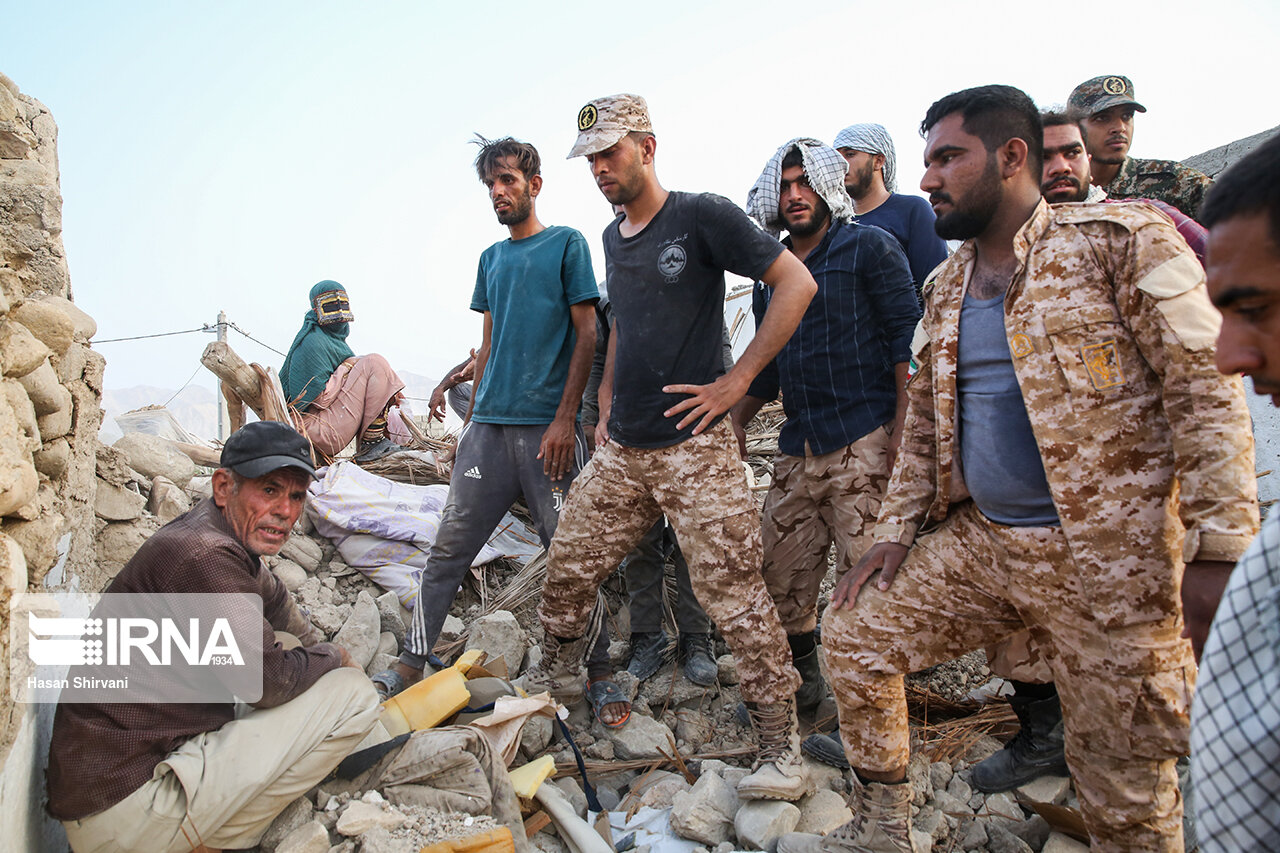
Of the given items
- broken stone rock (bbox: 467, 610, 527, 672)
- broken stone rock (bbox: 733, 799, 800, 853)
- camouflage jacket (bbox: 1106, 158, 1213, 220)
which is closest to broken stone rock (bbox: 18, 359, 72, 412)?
broken stone rock (bbox: 467, 610, 527, 672)

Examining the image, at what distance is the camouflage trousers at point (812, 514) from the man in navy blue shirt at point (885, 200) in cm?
119

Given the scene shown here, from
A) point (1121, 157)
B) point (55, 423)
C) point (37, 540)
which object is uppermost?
point (1121, 157)

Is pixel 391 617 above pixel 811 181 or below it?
below

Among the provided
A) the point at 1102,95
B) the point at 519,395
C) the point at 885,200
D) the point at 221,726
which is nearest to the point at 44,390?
the point at 221,726

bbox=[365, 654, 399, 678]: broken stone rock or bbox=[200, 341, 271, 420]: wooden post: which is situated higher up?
bbox=[200, 341, 271, 420]: wooden post

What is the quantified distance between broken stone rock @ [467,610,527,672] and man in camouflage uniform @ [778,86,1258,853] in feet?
6.00

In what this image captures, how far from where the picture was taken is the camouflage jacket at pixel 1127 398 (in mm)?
1792

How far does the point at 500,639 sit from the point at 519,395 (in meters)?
1.24

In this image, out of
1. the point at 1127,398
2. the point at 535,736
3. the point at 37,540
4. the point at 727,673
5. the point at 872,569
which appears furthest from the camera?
the point at 727,673

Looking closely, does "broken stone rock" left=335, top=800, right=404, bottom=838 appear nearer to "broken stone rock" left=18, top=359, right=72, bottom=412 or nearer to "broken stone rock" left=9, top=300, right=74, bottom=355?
"broken stone rock" left=18, top=359, right=72, bottom=412

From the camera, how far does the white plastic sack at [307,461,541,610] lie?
195 inches

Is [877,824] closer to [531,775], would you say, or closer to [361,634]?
[531,775]

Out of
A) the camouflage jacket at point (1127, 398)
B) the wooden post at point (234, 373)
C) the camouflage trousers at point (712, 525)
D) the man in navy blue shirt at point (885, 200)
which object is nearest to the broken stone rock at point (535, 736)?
the camouflage trousers at point (712, 525)

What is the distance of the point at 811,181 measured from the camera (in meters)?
3.39
